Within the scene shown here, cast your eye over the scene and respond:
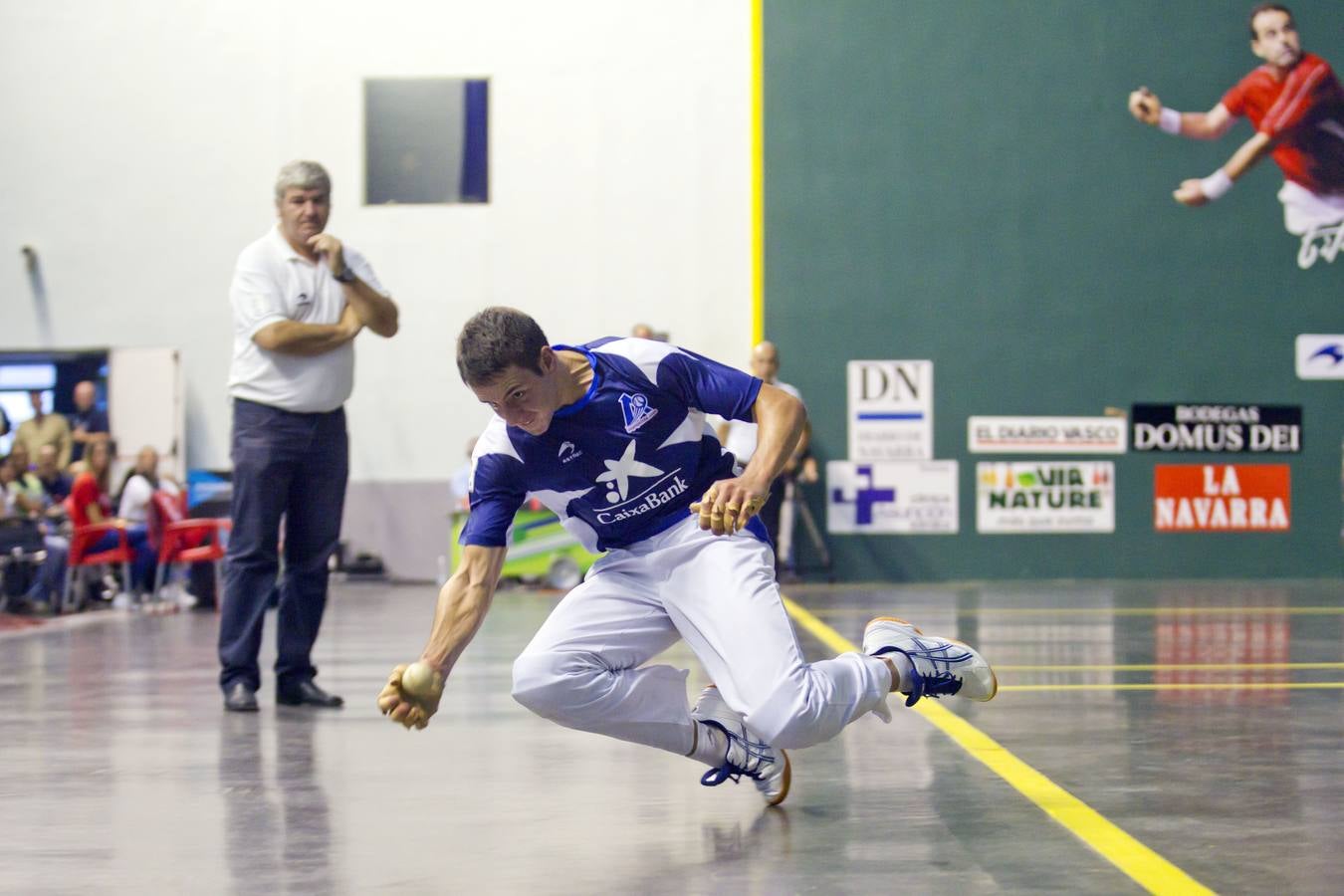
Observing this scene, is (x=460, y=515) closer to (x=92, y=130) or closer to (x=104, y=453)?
(x=104, y=453)

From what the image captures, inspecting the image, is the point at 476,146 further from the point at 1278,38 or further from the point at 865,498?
the point at 1278,38

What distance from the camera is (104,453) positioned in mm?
12914

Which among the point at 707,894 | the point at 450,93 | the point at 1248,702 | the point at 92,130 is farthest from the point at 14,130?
the point at 707,894

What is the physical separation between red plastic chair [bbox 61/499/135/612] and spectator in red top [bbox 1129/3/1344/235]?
951cm

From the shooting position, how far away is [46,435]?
14.1 m

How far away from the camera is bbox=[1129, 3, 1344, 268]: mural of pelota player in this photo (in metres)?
14.6

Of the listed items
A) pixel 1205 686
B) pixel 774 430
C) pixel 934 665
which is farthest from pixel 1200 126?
pixel 774 430

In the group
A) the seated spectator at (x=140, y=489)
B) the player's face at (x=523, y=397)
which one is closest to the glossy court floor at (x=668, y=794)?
the player's face at (x=523, y=397)

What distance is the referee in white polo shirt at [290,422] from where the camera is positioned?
618 centimetres

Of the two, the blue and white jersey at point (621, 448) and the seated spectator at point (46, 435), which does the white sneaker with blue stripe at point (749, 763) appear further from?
the seated spectator at point (46, 435)

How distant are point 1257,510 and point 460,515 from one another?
7.19 metres

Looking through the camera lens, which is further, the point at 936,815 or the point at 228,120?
the point at 228,120

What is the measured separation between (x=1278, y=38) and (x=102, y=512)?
11.1 meters
